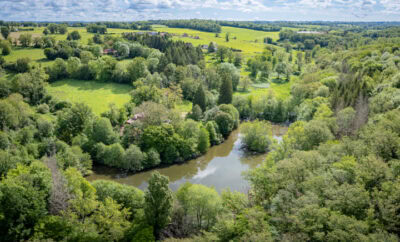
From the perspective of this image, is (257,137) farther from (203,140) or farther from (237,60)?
(237,60)

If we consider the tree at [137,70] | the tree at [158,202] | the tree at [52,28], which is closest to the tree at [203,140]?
the tree at [158,202]

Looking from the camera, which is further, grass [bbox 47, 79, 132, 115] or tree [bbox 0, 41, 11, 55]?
tree [bbox 0, 41, 11, 55]

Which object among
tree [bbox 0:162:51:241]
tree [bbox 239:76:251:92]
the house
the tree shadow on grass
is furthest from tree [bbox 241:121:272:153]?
the house

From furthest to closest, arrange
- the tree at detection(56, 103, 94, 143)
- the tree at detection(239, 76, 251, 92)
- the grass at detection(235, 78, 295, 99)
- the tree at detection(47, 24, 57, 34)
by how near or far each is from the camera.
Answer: the tree at detection(47, 24, 57, 34)
the tree at detection(239, 76, 251, 92)
the grass at detection(235, 78, 295, 99)
the tree at detection(56, 103, 94, 143)

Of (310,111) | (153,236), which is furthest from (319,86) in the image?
(153,236)

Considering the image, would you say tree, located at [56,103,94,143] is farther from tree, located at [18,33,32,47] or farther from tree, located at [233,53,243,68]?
tree, located at [233,53,243,68]
